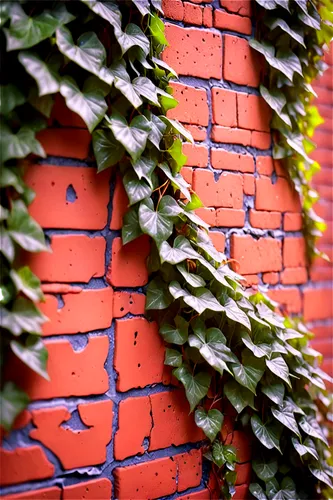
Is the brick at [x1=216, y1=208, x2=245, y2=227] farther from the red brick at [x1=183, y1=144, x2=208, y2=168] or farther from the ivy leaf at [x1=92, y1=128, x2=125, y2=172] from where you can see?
the ivy leaf at [x1=92, y1=128, x2=125, y2=172]

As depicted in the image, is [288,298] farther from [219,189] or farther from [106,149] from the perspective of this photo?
[106,149]

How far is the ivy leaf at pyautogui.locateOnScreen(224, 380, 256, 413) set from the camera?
106 centimetres

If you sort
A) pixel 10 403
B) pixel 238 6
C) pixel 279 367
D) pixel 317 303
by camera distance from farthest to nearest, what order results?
pixel 317 303, pixel 238 6, pixel 279 367, pixel 10 403

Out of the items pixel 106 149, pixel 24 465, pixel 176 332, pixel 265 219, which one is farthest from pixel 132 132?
pixel 24 465

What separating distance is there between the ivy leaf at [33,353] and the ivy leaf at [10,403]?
0.04 metres

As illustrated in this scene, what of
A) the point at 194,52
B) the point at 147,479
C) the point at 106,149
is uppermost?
the point at 194,52

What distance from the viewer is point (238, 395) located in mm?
1073

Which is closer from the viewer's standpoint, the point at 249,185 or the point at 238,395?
the point at 238,395

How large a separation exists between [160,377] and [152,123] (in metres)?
0.51

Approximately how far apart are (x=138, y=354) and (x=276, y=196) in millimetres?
594

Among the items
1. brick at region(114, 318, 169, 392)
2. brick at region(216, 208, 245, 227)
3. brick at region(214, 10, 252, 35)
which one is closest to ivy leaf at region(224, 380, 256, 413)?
brick at region(114, 318, 169, 392)

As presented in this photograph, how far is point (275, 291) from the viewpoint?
1.33 meters

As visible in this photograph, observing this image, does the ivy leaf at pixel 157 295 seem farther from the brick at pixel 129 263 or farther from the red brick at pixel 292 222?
the red brick at pixel 292 222

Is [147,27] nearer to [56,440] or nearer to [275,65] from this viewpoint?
[275,65]
